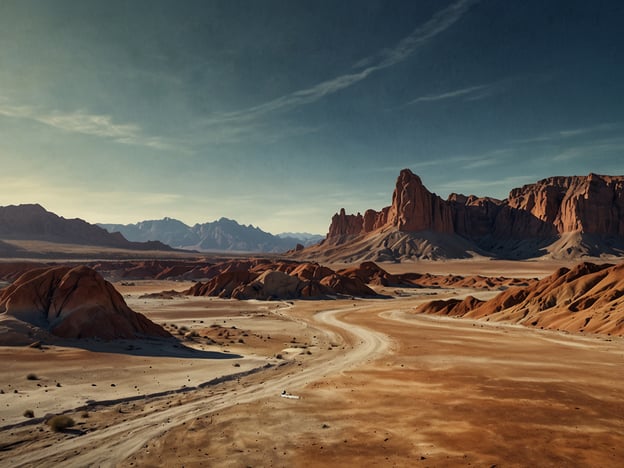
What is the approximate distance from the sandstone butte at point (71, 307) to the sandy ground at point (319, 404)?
8.56ft

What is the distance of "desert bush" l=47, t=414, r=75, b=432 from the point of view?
1361 cm

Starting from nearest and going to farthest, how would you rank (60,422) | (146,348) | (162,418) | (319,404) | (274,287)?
(60,422)
(162,418)
(319,404)
(146,348)
(274,287)

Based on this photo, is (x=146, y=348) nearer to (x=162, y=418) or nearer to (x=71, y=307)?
(x=71, y=307)

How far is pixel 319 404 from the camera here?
17.3 m

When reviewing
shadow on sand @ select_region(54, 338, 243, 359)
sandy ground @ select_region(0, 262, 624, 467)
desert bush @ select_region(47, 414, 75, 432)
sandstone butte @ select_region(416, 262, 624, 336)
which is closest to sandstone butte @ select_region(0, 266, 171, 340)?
shadow on sand @ select_region(54, 338, 243, 359)

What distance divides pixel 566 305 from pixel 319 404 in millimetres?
40067

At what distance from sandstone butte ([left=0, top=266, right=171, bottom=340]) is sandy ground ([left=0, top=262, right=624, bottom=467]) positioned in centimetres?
261

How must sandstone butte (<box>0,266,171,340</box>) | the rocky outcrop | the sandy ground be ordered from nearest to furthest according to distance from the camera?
the sandy ground, sandstone butte (<box>0,266,171,340</box>), the rocky outcrop

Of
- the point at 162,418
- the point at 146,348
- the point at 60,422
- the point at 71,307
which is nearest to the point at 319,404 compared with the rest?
the point at 162,418

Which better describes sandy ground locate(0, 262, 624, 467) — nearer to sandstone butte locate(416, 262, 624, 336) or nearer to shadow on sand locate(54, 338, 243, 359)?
shadow on sand locate(54, 338, 243, 359)

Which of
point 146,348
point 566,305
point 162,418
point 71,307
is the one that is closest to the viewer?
point 162,418

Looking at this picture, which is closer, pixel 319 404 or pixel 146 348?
pixel 319 404

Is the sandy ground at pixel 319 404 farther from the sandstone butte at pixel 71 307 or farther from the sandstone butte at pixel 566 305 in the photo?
the sandstone butte at pixel 566 305

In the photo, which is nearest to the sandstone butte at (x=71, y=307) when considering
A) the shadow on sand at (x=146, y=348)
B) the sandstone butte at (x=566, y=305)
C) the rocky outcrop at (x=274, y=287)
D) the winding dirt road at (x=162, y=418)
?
the shadow on sand at (x=146, y=348)
